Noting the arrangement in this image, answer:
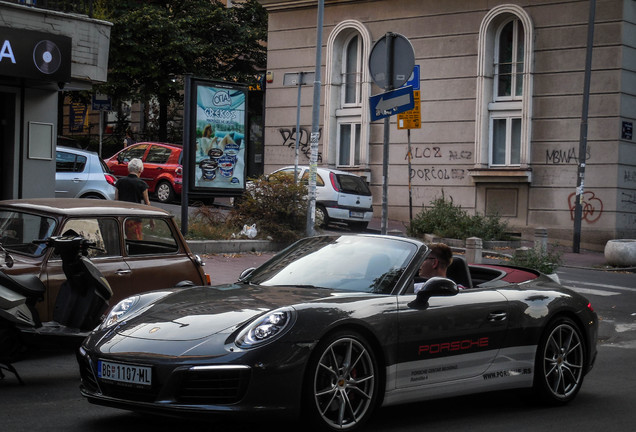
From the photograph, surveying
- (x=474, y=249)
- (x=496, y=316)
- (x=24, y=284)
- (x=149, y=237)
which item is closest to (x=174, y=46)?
(x=474, y=249)

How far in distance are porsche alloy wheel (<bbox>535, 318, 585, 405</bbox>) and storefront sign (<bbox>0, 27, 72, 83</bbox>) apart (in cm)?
1084

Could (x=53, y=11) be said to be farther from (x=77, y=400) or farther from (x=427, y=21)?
(x=427, y=21)

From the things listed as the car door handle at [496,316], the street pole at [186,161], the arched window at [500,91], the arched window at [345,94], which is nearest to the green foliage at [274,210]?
the street pole at [186,161]

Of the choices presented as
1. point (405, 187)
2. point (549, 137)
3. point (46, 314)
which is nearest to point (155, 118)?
Result: point (405, 187)

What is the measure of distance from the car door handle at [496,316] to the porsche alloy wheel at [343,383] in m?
1.18

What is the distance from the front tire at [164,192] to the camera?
26.5 m

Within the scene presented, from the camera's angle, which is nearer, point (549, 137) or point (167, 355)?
point (167, 355)

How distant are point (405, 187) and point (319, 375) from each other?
77.4 feet

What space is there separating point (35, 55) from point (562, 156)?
15433 mm

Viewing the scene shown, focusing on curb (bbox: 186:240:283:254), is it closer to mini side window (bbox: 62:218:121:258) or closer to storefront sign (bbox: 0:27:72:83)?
storefront sign (bbox: 0:27:72:83)

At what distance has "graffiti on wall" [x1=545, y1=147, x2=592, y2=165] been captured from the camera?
25.7 m

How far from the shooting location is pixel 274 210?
18.5 m

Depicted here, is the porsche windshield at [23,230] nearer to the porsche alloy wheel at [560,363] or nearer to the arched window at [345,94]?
the porsche alloy wheel at [560,363]

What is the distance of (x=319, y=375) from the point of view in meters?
5.43
